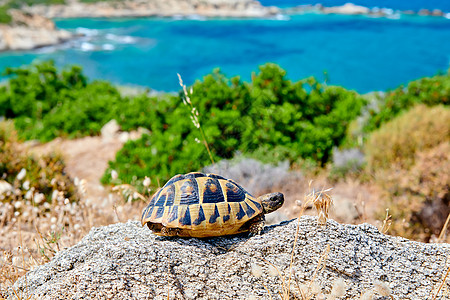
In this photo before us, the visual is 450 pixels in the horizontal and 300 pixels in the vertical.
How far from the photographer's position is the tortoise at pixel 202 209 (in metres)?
2.65

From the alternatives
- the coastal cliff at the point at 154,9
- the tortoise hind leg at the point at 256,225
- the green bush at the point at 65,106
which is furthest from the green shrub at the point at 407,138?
the coastal cliff at the point at 154,9

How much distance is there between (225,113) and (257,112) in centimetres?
114

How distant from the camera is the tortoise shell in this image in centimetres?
265

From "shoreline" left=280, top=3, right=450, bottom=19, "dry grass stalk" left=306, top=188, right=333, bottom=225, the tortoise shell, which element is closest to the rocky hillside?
"shoreline" left=280, top=3, right=450, bottom=19

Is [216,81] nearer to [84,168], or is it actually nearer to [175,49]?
[84,168]

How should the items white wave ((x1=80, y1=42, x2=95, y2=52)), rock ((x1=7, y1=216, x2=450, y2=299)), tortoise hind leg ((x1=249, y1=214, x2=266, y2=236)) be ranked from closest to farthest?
rock ((x1=7, y1=216, x2=450, y2=299))
tortoise hind leg ((x1=249, y1=214, x2=266, y2=236))
white wave ((x1=80, y1=42, x2=95, y2=52))

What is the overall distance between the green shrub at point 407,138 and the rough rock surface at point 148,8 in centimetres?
7661

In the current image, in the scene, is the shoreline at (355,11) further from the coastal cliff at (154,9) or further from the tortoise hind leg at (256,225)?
the tortoise hind leg at (256,225)

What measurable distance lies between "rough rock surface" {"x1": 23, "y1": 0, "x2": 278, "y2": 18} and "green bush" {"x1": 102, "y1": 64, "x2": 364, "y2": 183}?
74.5m

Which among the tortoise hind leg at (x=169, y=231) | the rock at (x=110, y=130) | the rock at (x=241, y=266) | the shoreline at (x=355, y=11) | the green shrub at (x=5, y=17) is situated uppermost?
the shoreline at (x=355, y=11)

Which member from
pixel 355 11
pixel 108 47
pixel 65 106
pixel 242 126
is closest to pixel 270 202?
pixel 242 126

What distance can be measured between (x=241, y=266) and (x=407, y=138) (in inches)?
255

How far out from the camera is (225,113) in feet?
25.7

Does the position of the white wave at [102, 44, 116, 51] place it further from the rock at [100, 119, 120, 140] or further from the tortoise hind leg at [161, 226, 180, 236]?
the tortoise hind leg at [161, 226, 180, 236]
